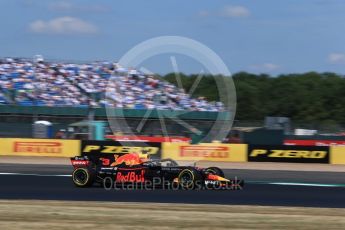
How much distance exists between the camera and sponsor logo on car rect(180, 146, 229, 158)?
24250 millimetres

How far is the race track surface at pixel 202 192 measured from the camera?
36.8ft

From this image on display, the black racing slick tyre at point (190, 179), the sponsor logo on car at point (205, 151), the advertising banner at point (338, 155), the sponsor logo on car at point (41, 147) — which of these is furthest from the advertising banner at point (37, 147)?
the black racing slick tyre at point (190, 179)

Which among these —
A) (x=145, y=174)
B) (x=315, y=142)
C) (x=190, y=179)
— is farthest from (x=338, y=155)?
(x=145, y=174)

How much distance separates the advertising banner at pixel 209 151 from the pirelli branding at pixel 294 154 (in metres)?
0.85

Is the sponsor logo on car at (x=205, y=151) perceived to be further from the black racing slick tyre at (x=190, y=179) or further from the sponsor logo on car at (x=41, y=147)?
the black racing slick tyre at (x=190, y=179)

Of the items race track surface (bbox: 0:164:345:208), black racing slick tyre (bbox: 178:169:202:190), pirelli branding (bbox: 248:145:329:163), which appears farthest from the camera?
pirelli branding (bbox: 248:145:329:163)

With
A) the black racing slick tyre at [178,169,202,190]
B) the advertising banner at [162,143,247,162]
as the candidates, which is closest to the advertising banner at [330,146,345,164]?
the advertising banner at [162,143,247,162]

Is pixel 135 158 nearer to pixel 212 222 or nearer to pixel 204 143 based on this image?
pixel 212 222

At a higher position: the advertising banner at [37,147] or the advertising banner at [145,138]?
the advertising banner at [145,138]

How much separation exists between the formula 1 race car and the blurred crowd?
1881 centimetres

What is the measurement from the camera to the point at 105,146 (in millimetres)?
24312

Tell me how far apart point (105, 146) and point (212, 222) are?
54.1 feet

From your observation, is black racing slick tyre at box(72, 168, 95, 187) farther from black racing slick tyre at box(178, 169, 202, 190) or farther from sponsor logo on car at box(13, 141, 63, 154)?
sponsor logo on car at box(13, 141, 63, 154)

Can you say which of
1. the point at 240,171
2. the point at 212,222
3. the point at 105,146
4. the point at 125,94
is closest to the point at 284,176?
the point at 240,171
